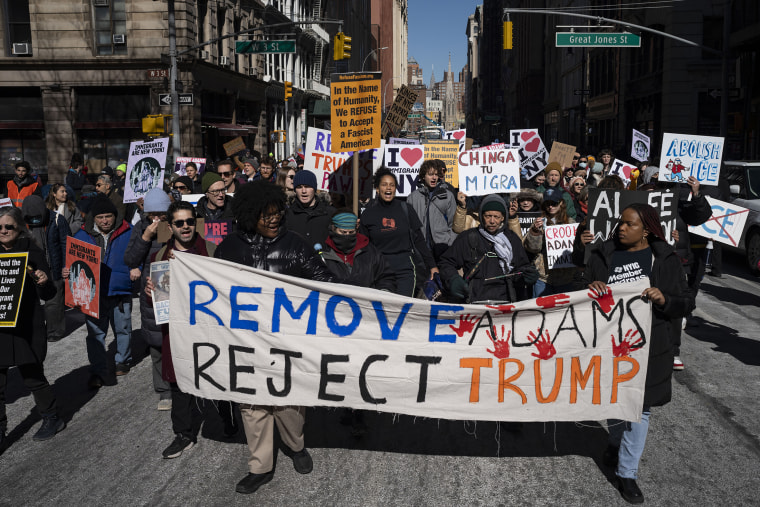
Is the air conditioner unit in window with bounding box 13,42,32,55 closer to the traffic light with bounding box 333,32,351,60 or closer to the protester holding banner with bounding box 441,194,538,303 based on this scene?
the traffic light with bounding box 333,32,351,60

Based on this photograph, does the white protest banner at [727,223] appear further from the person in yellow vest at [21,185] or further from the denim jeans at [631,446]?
the person in yellow vest at [21,185]

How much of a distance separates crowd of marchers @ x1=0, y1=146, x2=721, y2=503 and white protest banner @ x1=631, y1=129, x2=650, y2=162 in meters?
8.71

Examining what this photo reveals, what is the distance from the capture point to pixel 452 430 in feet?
19.8

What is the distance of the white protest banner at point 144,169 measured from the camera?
10.0 m

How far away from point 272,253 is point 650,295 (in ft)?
8.25

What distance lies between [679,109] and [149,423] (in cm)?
2901

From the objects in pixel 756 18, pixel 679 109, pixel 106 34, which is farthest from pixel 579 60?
pixel 106 34

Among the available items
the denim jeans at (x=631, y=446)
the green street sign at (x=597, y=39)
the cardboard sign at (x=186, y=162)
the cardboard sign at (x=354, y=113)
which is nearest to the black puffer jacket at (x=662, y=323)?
the denim jeans at (x=631, y=446)

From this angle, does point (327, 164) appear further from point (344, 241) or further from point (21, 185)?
point (21, 185)

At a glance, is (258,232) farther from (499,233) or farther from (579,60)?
(579,60)

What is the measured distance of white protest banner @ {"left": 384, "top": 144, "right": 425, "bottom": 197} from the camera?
10884 mm

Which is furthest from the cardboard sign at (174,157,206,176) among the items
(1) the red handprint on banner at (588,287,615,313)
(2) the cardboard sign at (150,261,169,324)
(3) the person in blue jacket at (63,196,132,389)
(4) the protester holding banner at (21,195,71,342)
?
(1) the red handprint on banner at (588,287,615,313)

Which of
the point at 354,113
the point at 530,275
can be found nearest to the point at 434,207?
the point at 354,113

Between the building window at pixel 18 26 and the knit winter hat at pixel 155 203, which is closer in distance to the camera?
the knit winter hat at pixel 155 203
